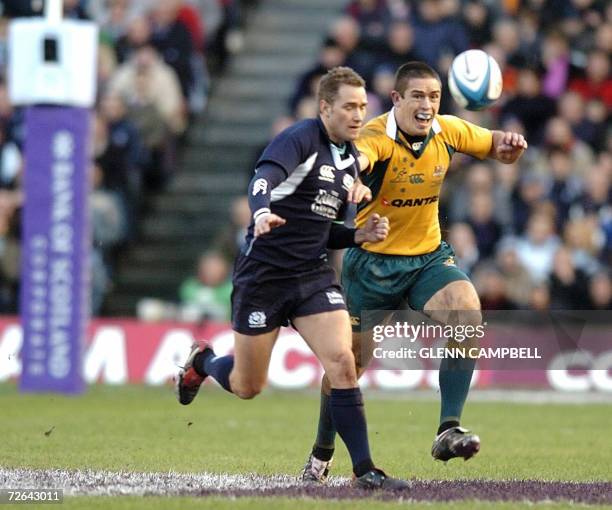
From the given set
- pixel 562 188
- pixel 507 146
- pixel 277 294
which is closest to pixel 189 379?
pixel 277 294

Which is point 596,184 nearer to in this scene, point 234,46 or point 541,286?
point 541,286

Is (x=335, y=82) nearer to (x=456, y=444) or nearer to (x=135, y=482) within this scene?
(x=456, y=444)

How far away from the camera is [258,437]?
12586 mm

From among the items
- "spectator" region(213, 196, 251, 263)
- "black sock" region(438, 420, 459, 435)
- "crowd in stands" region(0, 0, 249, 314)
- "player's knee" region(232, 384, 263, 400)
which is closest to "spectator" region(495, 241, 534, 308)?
"spectator" region(213, 196, 251, 263)

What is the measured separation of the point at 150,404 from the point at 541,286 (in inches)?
182

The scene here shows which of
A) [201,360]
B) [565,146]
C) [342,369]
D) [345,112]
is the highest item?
[345,112]

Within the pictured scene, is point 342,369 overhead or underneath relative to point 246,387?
overhead

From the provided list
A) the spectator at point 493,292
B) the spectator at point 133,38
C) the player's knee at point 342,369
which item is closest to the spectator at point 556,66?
the spectator at point 493,292

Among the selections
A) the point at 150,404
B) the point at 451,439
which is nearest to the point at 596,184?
the point at 150,404

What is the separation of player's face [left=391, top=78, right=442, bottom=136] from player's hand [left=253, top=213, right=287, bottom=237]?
5.64 feet

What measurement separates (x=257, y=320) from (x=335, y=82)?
1437 mm

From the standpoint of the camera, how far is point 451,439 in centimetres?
917

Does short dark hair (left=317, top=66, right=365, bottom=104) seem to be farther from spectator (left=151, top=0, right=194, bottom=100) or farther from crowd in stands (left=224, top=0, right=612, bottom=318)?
spectator (left=151, top=0, right=194, bottom=100)

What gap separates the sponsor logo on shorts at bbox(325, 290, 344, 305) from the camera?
351 inches
